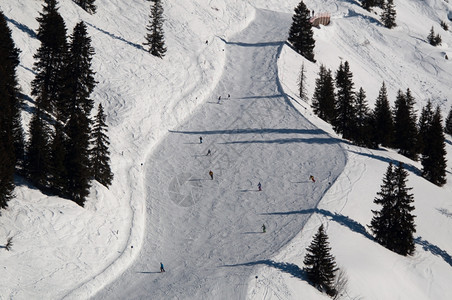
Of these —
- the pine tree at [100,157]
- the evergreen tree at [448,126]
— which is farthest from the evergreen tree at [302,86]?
the pine tree at [100,157]

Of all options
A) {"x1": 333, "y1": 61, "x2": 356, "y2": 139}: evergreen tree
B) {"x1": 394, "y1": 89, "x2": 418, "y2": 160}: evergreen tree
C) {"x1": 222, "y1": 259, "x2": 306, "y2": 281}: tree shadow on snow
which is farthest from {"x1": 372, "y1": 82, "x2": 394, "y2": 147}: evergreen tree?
{"x1": 222, "y1": 259, "x2": 306, "y2": 281}: tree shadow on snow

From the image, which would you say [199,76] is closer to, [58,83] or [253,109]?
[253,109]

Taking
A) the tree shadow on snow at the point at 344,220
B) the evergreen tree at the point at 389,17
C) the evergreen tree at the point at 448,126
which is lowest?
the evergreen tree at the point at 448,126

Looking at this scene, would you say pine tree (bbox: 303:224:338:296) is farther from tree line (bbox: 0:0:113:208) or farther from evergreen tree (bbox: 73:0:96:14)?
evergreen tree (bbox: 73:0:96:14)

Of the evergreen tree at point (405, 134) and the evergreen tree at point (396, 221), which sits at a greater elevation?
the evergreen tree at point (396, 221)

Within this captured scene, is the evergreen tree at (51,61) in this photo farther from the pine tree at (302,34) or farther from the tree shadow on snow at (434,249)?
the pine tree at (302,34)

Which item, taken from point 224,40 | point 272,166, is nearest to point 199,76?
point 224,40
